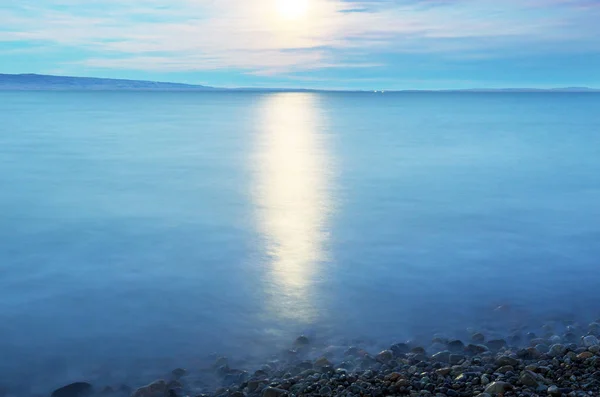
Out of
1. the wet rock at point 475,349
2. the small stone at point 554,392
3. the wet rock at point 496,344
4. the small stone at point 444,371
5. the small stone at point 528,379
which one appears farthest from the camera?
the wet rock at point 496,344

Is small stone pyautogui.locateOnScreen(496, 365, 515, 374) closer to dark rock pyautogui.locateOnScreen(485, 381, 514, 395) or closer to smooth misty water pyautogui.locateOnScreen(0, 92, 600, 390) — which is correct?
dark rock pyautogui.locateOnScreen(485, 381, 514, 395)

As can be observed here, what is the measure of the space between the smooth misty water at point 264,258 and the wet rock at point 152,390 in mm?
414

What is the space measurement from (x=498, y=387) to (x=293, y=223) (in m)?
7.63

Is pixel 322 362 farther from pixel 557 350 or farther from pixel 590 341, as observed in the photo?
pixel 590 341

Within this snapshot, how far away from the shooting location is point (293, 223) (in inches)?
482

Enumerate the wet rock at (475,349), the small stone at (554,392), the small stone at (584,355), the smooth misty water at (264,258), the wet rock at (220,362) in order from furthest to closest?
1. the smooth misty water at (264,258)
2. the wet rock at (475,349)
3. the wet rock at (220,362)
4. the small stone at (584,355)
5. the small stone at (554,392)

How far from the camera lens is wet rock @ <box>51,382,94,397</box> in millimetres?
5684

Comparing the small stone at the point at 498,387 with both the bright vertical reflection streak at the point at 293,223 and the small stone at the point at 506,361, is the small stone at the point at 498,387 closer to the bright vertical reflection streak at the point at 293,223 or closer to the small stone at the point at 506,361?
the small stone at the point at 506,361

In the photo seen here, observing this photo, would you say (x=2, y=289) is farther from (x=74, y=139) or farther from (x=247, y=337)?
(x=74, y=139)

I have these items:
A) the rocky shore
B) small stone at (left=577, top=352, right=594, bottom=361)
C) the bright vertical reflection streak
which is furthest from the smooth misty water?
small stone at (left=577, top=352, right=594, bottom=361)

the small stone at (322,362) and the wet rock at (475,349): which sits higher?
the wet rock at (475,349)

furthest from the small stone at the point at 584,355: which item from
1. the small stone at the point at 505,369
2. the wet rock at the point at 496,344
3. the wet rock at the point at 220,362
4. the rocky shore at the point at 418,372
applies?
the wet rock at the point at 220,362

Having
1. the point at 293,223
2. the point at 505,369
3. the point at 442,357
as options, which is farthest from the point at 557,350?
the point at 293,223

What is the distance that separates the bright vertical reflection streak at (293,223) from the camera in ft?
27.1
